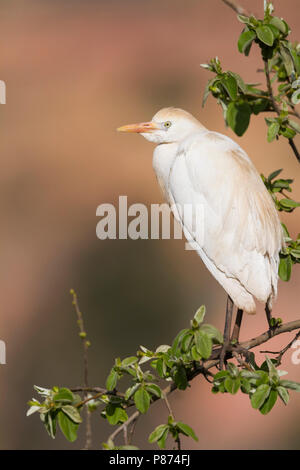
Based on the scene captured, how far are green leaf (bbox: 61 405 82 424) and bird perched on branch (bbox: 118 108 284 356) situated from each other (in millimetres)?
583

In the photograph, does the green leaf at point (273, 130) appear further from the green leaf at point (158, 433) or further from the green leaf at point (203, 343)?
the green leaf at point (158, 433)

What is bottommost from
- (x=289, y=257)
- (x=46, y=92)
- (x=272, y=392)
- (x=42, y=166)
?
(x=272, y=392)

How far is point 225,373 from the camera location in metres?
1.37

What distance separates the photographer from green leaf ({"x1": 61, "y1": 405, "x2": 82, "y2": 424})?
4.46 ft

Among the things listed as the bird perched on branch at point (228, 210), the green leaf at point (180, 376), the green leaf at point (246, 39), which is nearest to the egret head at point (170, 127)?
the bird perched on branch at point (228, 210)

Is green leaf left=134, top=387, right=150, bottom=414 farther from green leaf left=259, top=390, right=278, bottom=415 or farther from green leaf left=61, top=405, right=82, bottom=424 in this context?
green leaf left=259, top=390, right=278, bottom=415

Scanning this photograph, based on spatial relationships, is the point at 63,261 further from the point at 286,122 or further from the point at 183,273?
the point at 286,122

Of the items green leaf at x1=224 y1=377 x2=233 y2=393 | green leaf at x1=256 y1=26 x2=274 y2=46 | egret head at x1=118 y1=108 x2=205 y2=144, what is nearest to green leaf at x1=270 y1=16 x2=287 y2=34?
green leaf at x1=256 y1=26 x2=274 y2=46

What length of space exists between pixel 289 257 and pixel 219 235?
0.27 m

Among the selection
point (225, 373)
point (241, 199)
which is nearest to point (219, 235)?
point (241, 199)

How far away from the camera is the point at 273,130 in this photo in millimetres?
1515

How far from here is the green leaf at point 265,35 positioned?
54.8 inches

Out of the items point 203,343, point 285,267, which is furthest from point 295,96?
point 203,343

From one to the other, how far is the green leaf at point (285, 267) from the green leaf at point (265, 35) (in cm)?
53
